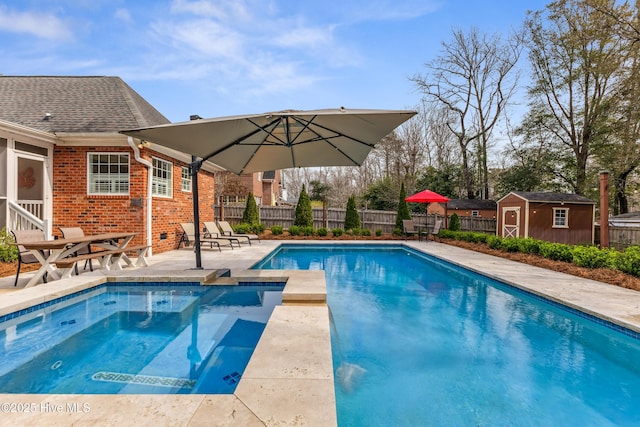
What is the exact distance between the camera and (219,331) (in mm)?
4039

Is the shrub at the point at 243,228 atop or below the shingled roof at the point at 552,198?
below

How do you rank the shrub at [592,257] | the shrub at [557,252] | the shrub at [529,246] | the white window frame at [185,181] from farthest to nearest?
the white window frame at [185,181], the shrub at [529,246], the shrub at [557,252], the shrub at [592,257]

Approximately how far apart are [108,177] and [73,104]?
272 centimetres

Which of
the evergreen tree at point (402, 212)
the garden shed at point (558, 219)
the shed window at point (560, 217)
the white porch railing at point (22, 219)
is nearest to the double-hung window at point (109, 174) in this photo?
the white porch railing at point (22, 219)

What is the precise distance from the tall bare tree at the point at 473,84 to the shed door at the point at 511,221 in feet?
18.7

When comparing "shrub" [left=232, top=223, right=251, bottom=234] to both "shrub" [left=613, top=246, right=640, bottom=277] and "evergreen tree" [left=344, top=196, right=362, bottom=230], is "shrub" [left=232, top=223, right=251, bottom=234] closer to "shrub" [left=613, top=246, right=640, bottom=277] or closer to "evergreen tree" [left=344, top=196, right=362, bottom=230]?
"evergreen tree" [left=344, top=196, right=362, bottom=230]

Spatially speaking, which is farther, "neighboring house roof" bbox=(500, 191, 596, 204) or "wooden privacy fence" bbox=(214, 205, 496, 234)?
"wooden privacy fence" bbox=(214, 205, 496, 234)

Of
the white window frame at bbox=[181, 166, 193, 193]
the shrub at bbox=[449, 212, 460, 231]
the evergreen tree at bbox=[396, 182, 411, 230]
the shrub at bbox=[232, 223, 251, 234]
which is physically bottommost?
the shrub at bbox=[232, 223, 251, 234]

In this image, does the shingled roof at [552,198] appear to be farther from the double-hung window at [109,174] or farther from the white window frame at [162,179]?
the double-hung window at [109,174]

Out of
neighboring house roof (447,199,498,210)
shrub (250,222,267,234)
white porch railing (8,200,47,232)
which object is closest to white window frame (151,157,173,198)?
white porch railing (8,200,47,232)

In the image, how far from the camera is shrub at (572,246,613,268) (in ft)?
23.7

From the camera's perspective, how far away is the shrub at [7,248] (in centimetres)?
644

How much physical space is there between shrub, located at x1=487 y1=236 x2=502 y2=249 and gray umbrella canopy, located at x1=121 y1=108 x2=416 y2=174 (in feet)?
24.1

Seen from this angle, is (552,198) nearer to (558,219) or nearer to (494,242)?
(558,219)
